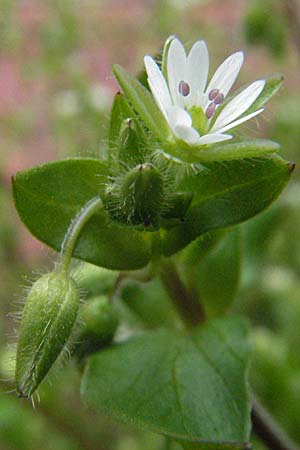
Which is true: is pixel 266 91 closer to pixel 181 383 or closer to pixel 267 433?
pixel 181 383

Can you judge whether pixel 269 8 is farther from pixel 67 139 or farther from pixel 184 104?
pixel 184 104

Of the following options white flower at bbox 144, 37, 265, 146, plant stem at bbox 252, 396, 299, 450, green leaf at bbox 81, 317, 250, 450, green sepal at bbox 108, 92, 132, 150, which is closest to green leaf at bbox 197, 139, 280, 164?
white flower at bbox 144, 37, 265, 146

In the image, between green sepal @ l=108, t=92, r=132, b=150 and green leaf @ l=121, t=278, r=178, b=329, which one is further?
green leaf @ l=121, t=278, r=178, b=329

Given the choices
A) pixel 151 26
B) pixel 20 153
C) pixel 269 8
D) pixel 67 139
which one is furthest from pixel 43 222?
pixel 20 153

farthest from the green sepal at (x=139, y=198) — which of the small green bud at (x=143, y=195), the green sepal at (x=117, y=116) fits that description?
the green sepal at (x=117, y=116)

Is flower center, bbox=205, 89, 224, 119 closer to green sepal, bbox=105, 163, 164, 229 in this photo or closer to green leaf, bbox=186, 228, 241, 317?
green sepal, bbox=105, 163, 164, 229

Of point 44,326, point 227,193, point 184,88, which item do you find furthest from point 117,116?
point 44,326

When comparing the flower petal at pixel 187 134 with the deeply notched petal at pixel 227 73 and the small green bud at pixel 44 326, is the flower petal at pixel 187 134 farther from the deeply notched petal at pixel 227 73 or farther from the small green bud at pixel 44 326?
the small green bud at pixel 44 326
